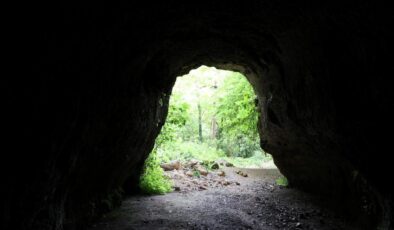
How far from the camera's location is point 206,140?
29.4 meters

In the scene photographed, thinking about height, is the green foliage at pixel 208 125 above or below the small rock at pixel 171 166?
above

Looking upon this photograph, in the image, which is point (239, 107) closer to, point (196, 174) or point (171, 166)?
point (196, 174)

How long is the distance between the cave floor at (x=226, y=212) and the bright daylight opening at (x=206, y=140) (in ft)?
5.26

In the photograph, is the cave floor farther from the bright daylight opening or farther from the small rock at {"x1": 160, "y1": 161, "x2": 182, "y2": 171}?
the small rock at {"x1": 160, "y1": 161, "x2": 182, "y2": 171}

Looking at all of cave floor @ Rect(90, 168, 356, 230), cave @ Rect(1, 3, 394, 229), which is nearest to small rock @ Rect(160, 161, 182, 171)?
cave floor @ Rect(90, 168, 356, 230)

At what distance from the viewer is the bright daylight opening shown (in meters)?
14.1

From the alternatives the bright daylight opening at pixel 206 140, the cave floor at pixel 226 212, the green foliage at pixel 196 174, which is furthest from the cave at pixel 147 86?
the green foliage at pixel 196 174

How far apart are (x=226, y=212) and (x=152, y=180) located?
155 inches

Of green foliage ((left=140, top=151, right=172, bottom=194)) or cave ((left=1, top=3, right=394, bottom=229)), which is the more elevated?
cave ((left=1, top=3, right=394, bottom=229))

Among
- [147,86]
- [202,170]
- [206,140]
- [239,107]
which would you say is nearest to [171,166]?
[202,170]

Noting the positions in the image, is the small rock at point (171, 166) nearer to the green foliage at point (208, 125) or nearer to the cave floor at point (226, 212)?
the green foliage at point (208, 125)

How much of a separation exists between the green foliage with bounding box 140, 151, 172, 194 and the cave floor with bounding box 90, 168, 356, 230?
0.50 metres

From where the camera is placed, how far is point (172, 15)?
5.27 metres

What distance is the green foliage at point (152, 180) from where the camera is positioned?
1191 centimetres
